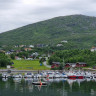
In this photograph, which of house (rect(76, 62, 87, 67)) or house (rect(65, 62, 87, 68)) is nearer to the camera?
house (rect(76, 62, 87, 67))

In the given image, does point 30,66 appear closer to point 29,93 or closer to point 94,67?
point 94,67

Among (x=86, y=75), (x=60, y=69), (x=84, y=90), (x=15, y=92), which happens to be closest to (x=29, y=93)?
(x=15, y=92)

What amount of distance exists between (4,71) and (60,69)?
24.9 metres

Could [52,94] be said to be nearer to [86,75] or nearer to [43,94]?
[43,94]

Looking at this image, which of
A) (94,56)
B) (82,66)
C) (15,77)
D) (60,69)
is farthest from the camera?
(94,56)

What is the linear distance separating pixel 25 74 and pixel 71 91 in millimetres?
36331

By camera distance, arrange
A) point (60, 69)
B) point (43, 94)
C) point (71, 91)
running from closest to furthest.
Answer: point (43, 94), point (71, 91), point (60, 69)

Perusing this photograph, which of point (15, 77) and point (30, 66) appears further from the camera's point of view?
point (30, 66)

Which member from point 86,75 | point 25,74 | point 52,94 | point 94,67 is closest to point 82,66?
point 94,67

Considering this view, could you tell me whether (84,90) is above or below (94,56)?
below

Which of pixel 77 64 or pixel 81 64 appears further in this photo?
pixel 77 64

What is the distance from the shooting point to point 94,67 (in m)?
116

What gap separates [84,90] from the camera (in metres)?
66.4

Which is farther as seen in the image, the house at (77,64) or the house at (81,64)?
the house at (77,64)
